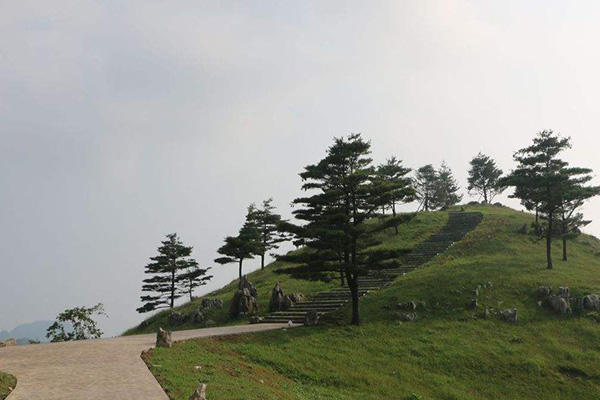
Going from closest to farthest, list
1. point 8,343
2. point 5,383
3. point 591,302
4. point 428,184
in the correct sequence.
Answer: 1. point 5,383
2. point 8,343
3. point 591,302
4. point 428,184

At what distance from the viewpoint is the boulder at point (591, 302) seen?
103 ft

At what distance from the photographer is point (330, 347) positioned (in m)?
25.6

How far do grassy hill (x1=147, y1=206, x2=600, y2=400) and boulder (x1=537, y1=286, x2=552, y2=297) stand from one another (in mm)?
927

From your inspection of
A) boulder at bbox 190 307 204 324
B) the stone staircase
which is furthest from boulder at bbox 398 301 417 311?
boulder at bbox 190 307 204 324

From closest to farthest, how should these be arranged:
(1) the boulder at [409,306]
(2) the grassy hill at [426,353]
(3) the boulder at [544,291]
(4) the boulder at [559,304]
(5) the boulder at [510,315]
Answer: (2) the grassy hill at [426,353] < (5) the boulder at [510,315] < (4) the boulder at [559,304] < (1) the boulder at [409,306] < (3) the boulder at [544,291]

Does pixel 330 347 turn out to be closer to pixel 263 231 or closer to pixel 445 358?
pixel 445 358

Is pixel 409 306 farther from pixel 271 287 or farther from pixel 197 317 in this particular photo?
pixel 197 317

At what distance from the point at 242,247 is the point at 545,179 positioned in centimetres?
3271

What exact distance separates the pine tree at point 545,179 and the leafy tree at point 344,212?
19190 millimetres

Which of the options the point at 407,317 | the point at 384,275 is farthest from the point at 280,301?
the point at 384,275

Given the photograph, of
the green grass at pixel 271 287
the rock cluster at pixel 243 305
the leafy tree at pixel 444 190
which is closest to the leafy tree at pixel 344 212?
the green grass at pixel 271 287

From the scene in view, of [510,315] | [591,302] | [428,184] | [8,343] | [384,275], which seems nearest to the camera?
[8,343]

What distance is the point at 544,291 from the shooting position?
33031mm

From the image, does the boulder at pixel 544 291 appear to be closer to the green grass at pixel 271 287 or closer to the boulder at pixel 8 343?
the green grass at pixel 271 287
